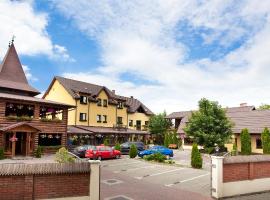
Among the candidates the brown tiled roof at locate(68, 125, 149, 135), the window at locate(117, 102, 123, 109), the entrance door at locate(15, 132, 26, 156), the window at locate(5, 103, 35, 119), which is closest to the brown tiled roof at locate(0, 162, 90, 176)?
the window at locate(5, 103, 35, 119)

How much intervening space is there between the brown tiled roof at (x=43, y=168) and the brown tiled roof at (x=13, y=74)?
3257cm

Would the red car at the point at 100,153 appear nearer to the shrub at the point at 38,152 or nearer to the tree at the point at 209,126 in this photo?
the shrub at the point at 38,152

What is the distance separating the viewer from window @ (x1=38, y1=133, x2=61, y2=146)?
35322 mm

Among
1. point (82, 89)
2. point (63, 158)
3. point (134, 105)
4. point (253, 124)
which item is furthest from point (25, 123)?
point (253, 124)

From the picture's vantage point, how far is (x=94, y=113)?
49.7m

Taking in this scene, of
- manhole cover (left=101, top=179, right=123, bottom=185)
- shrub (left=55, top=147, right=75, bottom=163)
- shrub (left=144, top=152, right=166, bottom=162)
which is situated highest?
shrub (left=55, top=147, right=75, bottom=163)

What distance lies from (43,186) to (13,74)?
36.3m

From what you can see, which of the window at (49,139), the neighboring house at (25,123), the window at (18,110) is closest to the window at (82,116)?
the neighboring house at (25,123)

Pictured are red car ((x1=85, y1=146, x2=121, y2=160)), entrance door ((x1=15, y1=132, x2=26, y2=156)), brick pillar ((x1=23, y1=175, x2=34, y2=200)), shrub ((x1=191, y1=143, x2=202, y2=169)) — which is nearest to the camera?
brick pillar ((x1=23, y1=175, x2=34, y2=200))

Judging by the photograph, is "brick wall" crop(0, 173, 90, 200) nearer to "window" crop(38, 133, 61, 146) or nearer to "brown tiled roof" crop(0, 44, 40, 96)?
"window" crop(38, 133, 61, 146)

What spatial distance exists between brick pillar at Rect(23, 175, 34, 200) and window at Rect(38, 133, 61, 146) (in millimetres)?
25203

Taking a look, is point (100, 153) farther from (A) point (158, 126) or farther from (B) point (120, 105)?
(A) point (158, 126)

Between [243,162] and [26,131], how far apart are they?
78.6ft

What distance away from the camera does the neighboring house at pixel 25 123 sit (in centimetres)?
3119
